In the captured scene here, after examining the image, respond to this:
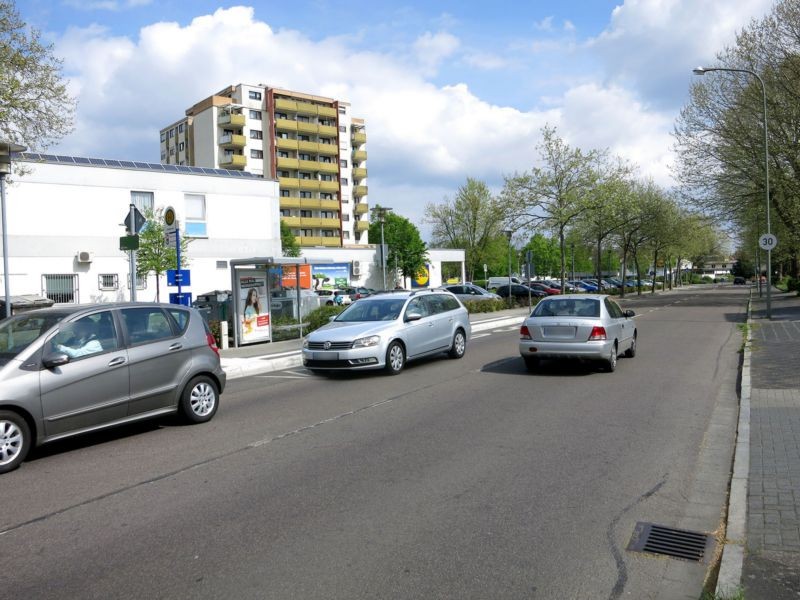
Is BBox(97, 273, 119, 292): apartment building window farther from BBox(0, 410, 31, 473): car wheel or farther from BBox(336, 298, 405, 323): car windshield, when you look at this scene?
BBox(0, 410, 31, 473): car wheel

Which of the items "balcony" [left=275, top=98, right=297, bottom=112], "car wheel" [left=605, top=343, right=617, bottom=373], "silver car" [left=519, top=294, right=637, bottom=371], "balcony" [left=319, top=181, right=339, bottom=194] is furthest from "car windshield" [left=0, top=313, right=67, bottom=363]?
"balcony" [left=319, top=181, right=339, bottom=194]

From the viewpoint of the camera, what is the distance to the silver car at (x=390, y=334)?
12094mm

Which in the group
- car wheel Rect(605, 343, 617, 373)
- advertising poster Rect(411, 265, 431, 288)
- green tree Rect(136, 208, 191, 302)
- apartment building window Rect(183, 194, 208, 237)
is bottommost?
car wheel Rect(605, 343, 617, 373)

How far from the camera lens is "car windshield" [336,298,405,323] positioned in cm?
1323

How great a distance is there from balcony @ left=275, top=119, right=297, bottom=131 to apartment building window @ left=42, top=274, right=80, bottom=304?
173 feet

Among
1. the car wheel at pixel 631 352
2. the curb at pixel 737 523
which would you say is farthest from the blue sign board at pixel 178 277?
the curb at pixel 737 523

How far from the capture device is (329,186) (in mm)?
83438

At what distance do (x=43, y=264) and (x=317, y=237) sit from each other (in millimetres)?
54027

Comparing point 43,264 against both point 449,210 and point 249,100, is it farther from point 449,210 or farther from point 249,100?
point 249,100

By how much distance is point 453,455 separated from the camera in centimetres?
654

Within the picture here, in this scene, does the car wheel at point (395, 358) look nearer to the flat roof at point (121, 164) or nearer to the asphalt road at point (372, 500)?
the asphalt road at point (372, 500)

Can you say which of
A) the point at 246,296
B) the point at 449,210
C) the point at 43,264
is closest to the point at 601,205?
the point at 246,296

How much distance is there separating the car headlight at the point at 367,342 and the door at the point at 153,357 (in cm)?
415

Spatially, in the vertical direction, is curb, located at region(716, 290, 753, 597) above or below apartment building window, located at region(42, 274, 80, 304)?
below
